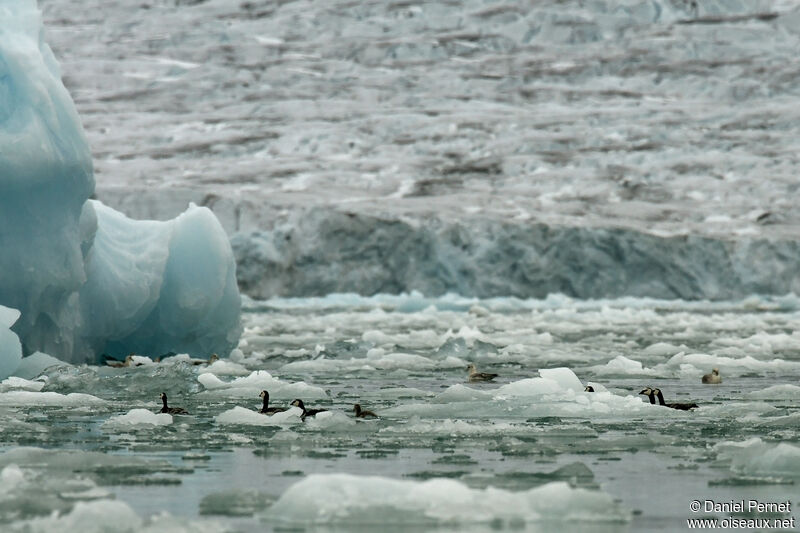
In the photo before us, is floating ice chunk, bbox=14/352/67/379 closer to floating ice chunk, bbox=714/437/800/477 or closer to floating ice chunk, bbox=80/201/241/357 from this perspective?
floating ice chunk, bbox=80/201/241/357

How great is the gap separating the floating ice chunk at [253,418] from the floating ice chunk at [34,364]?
9.49 ft

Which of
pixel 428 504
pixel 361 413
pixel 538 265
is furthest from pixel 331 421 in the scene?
pixel 538 265

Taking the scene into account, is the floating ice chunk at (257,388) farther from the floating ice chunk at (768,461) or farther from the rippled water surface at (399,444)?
the floating ice chunk at (768,461)

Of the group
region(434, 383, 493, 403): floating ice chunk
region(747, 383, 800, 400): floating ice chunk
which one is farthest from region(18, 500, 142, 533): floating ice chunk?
region(747, 383, 800, 400): floating ice chunk

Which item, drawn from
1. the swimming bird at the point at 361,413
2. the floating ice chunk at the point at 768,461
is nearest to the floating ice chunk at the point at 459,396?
the swimming bird at the point at 361,413

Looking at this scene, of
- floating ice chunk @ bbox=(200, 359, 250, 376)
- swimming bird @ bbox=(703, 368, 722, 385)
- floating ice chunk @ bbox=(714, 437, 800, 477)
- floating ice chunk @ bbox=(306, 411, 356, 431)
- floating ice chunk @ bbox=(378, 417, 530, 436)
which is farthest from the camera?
floating ice chunk @ bbox=(200, 359, 250, 376)

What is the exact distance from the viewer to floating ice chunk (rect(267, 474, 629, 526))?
4266 millimetres

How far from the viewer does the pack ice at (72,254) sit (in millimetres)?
10016

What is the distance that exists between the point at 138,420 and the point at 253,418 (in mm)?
623

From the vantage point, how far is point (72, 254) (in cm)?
1023

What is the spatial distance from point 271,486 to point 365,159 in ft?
120

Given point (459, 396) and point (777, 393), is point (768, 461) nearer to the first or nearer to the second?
point (459, 396)

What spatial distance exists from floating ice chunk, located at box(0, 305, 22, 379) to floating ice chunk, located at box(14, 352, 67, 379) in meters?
0.26

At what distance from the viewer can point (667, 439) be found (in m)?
6.36
